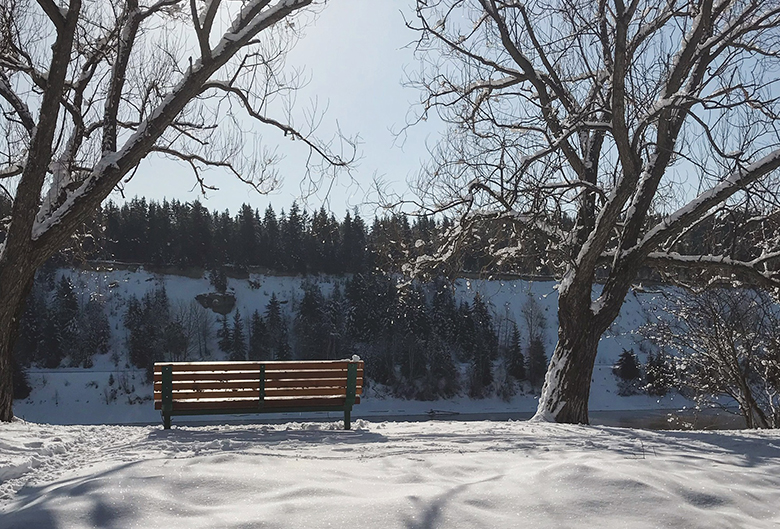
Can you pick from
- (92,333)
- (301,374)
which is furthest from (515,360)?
(301,374)

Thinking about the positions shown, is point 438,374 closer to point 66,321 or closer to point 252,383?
point 66,321

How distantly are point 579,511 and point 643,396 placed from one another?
207 feet

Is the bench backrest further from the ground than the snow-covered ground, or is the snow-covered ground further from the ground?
the bench backrest

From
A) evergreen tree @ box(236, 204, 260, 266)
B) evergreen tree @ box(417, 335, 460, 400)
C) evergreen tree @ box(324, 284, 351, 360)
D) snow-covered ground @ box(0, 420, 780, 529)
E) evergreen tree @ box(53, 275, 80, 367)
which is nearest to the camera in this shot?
snow-covered ground @ box(0, 420, 780, 529)

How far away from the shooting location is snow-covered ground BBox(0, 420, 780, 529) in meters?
3.15

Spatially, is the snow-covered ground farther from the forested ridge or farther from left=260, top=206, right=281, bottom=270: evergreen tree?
left=260, top=206, right=281, bottom=270: evergreen tree

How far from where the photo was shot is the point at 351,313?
6162 cm

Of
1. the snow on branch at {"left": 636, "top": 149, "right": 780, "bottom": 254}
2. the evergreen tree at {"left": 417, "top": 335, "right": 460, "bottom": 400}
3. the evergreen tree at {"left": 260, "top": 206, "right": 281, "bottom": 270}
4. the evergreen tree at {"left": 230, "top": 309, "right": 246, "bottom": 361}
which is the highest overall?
the evergreen tree at {"left": 260, "top": 206, "right": 281, "bottom": 270}

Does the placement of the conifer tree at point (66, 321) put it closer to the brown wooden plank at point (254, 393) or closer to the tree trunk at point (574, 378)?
the brown wooden plank at point (254, 393)

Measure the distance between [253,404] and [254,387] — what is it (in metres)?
0.22

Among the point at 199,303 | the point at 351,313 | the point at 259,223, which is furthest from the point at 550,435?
the point at 259,223

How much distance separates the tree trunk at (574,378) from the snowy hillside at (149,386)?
31389 millimetres

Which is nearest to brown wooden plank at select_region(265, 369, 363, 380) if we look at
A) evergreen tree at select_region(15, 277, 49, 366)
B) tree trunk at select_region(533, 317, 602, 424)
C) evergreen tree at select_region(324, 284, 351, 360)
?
tree trunk at select_region(533, 317, 602, 424)

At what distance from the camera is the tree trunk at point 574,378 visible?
9148 millimetres
